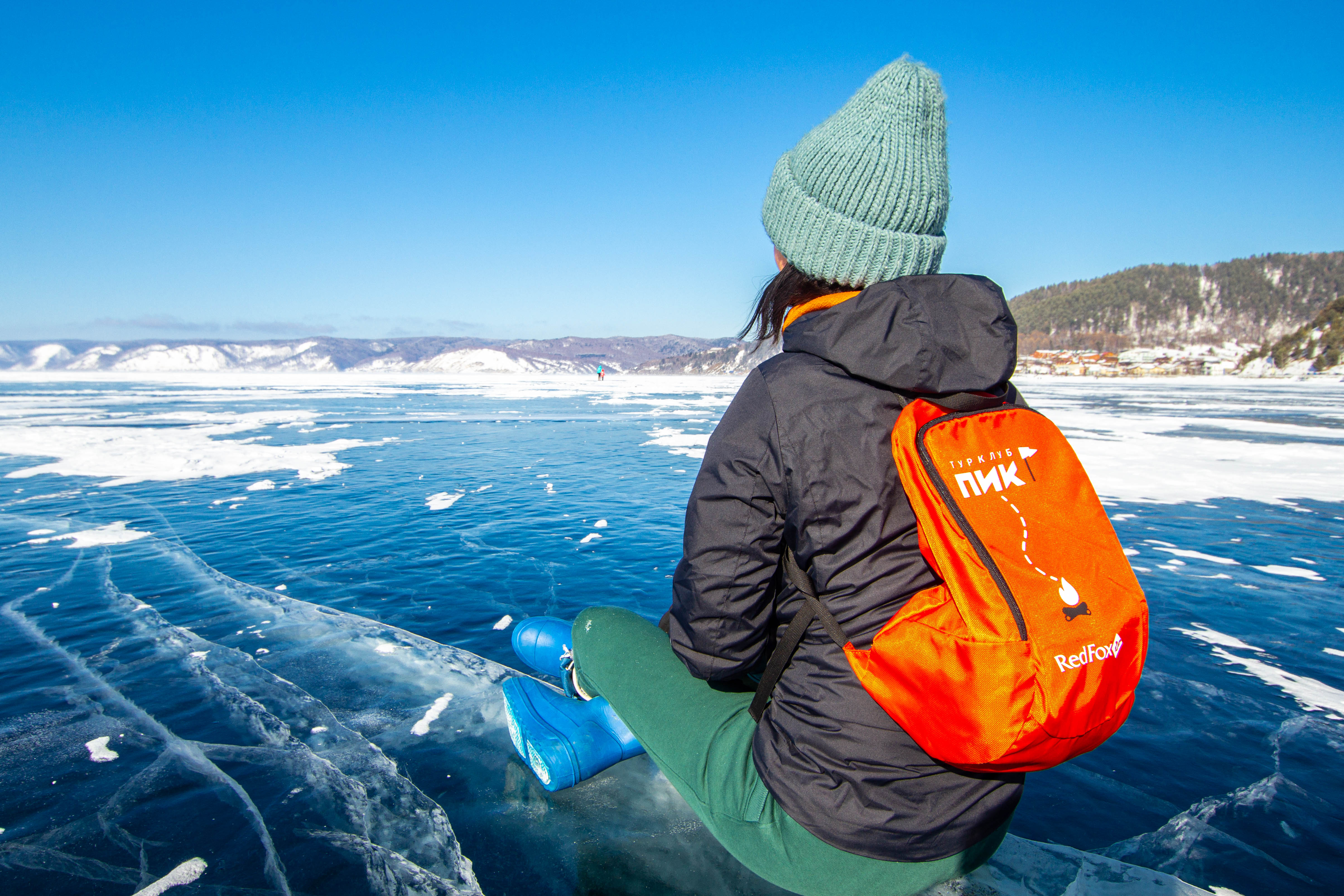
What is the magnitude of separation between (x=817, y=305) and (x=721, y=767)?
1.19 metres

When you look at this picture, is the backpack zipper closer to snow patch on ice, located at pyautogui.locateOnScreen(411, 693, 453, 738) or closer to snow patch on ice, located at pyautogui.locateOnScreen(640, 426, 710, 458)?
snow patch on ice, located at pyautogui.locateOnScreen(411, 693, 453, 738)

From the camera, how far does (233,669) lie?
3.54 m

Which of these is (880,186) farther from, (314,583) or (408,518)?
(408,518)

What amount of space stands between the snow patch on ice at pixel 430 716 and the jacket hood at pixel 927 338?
→ 267cm

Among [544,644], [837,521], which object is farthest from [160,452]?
[837,521]

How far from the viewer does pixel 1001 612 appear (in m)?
1.13

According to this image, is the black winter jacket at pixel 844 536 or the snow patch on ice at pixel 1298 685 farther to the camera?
the snow patch on ice at pixel 1298 685

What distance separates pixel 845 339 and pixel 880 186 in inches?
20.3

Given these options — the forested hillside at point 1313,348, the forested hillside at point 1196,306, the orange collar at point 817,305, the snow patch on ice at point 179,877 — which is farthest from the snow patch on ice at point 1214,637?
the forested hillside at point 1196,306

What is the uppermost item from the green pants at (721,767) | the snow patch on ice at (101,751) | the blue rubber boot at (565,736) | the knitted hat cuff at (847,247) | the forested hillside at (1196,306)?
the forested hillside at (1196,306)

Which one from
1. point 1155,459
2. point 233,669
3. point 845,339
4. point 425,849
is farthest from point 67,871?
point 1155,459

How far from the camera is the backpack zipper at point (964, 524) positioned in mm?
1125

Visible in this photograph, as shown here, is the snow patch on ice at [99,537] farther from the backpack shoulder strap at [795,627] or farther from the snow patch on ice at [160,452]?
the backpack shoulder strap at [795,627]

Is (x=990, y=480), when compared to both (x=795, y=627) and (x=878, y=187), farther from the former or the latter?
(x=878, y=187)
